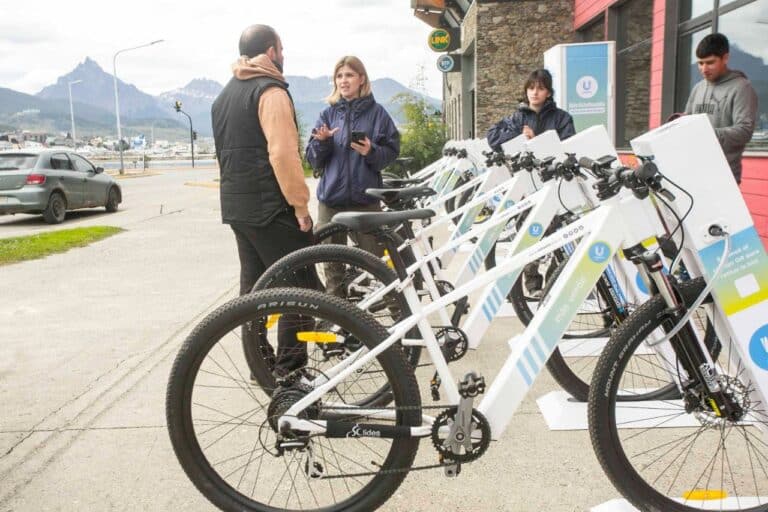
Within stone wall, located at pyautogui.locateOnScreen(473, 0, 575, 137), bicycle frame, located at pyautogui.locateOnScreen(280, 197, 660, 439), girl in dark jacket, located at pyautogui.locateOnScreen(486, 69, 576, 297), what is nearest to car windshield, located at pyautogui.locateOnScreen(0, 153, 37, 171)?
stone wall, located at pyautogui.locateOnScreen(473, 0, 575, 137)

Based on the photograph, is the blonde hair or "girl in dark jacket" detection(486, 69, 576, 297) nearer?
the blonde hair

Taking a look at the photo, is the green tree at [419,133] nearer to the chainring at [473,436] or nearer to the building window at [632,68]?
the building window at [632,68]

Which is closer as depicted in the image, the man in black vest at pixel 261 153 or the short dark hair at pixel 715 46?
the man in black vest at pixel 261 153

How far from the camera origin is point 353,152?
14.9 feet

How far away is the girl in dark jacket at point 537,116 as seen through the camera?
5398 millimetres

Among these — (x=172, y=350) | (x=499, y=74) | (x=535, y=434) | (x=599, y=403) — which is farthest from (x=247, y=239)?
(x=499, y=74)

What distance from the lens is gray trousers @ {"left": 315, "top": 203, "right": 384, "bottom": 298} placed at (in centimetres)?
366

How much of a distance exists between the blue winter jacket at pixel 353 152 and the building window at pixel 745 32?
403 cm

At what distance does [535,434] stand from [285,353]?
1282mm

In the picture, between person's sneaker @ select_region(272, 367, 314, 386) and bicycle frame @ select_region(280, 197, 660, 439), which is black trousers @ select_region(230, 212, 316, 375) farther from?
bicycle frame @ select_region(280, 197, 660, 439)

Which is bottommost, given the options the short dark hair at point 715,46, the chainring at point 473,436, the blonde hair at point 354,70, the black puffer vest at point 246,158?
the chainring at point 473,436

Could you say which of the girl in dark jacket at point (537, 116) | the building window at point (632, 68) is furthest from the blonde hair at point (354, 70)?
the building window at point (632, 68)

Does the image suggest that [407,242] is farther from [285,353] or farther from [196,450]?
[196,450]

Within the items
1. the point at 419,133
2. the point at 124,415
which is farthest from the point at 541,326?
the point at 419,133
